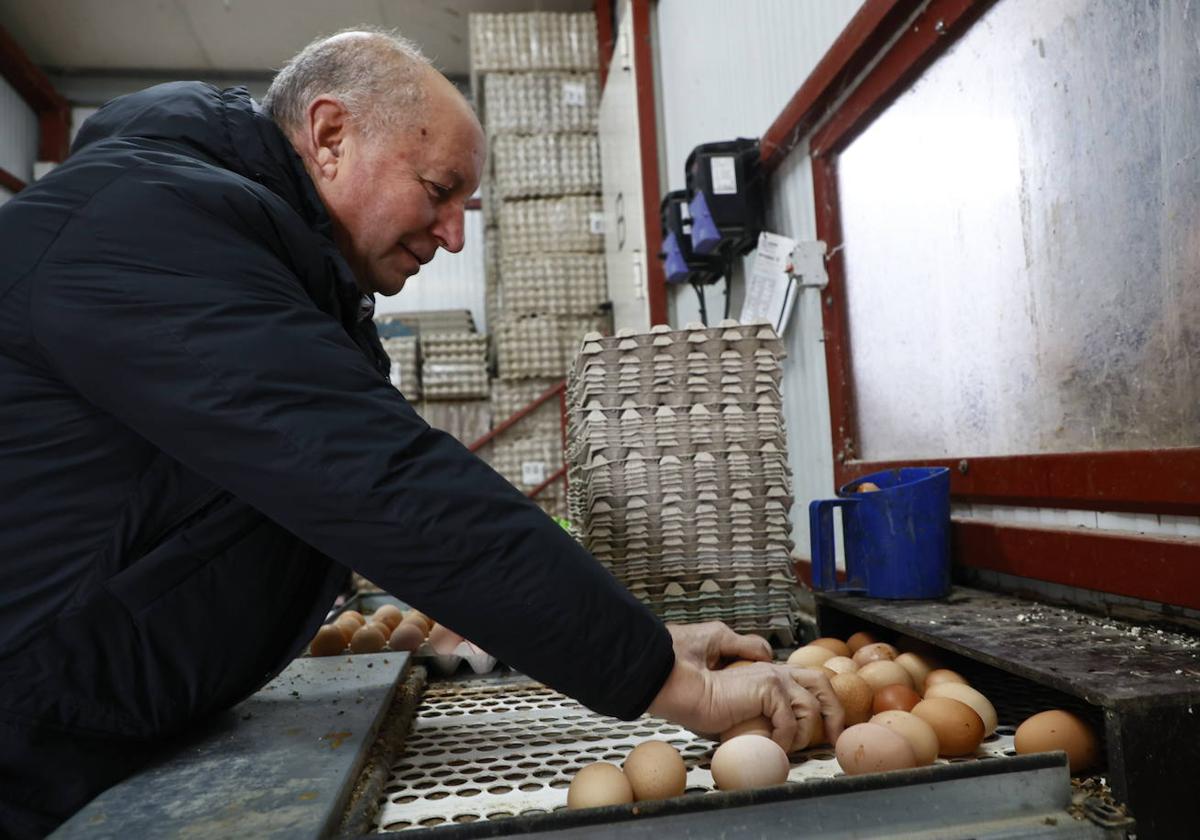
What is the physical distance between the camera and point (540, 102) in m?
5.78

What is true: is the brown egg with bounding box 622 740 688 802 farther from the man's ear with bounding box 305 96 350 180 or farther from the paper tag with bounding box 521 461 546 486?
the paper tag with bounding box 521 461 546 486

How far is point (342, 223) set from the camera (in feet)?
4.26

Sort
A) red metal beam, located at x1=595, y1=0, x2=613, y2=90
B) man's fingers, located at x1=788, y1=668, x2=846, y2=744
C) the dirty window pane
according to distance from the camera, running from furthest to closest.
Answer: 1. red metal beam, located at x1=595, y1=0, x2=613, y2=90
2. the dirty window pane
3. man's fingers, located at x1=788, y1=668, x2=846, y2=744

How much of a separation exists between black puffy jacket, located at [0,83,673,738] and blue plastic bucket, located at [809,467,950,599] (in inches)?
32.1

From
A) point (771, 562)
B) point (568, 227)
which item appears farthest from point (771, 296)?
point (568, 227)

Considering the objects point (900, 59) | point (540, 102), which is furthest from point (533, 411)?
point (900, 59)

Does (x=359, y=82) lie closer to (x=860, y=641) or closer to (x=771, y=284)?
(x=860, y=641)

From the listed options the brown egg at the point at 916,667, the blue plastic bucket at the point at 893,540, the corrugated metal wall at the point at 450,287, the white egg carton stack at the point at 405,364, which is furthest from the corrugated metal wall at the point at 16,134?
the brown egg at the point at 916,667

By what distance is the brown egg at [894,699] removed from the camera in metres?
1.18

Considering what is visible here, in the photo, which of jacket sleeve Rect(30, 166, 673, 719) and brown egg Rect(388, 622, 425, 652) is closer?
jacket sleeve Rect(30, 166, 673, 719)

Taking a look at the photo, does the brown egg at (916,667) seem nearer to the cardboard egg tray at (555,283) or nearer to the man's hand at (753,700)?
the man's hand at (753,700)

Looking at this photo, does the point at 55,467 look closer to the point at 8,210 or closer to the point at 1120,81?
the point at 8,210

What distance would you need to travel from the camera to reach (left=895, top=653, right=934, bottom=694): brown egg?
1.36 metres

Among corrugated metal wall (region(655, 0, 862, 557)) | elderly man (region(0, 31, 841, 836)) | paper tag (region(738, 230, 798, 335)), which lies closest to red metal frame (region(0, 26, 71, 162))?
corrugated metal wall (region(655, 0, 862, 557))
